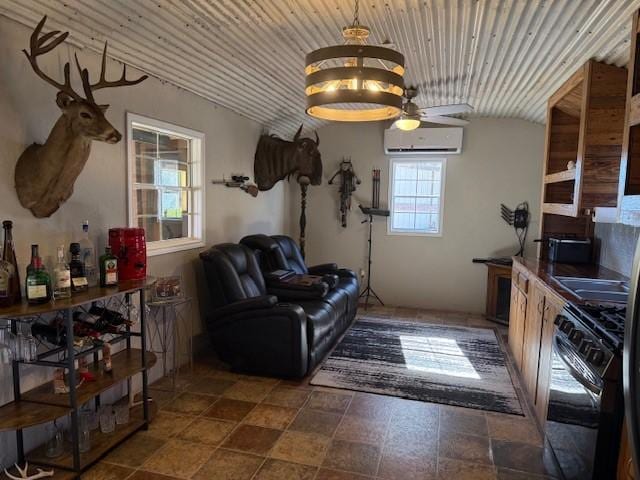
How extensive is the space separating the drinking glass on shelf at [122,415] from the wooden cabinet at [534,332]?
2.62m

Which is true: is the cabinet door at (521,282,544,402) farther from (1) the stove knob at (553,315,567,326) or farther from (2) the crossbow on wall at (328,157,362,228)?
(2) the crossbow on wall at (328,157,362,228)

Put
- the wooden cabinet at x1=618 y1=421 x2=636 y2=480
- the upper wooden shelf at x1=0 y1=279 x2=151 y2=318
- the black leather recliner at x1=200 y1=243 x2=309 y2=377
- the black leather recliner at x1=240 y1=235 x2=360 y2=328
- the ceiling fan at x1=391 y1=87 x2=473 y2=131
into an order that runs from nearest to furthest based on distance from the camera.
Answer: the wooden cabinet at x1=618 y1=421 x2=636 y2=480 < the upper wooden shelf at x1=0 y1=279 x2=151 y2=318 < the black leather recliner at x1=200 y1=243 x2=309 y2=377 < the ceiling fan at x1=391 y1=87 x2=473 y2=131 < the black leather recliner at x1=240 y1=235 x2=360 y2=328

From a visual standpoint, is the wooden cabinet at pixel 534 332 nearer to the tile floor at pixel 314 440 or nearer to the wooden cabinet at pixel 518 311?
the wooden cabinet at pixel 518 311

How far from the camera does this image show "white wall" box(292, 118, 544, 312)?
5.51 meters

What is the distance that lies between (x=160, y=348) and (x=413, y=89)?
3.01 meters

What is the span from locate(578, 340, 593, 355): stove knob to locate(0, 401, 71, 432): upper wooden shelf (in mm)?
2481

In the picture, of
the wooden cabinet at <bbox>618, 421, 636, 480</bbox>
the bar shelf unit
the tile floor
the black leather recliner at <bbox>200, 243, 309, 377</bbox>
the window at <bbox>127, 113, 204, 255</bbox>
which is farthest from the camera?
the black leather recliner at <bbox>200, 243, 309, 377</bbox>

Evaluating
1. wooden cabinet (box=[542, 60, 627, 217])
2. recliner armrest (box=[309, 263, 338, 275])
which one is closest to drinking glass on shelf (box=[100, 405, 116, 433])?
recliner armrest (box=[309, 263, 338, 275])

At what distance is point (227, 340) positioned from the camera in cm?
356

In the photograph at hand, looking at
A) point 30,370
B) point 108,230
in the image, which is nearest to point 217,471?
point 30,370

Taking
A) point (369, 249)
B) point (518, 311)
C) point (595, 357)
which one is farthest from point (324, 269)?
point (595, 357)

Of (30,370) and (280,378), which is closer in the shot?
(30,370)

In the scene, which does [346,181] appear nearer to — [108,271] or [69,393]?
[108,271]

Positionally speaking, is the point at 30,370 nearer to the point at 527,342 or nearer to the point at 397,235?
the point at 527,342
